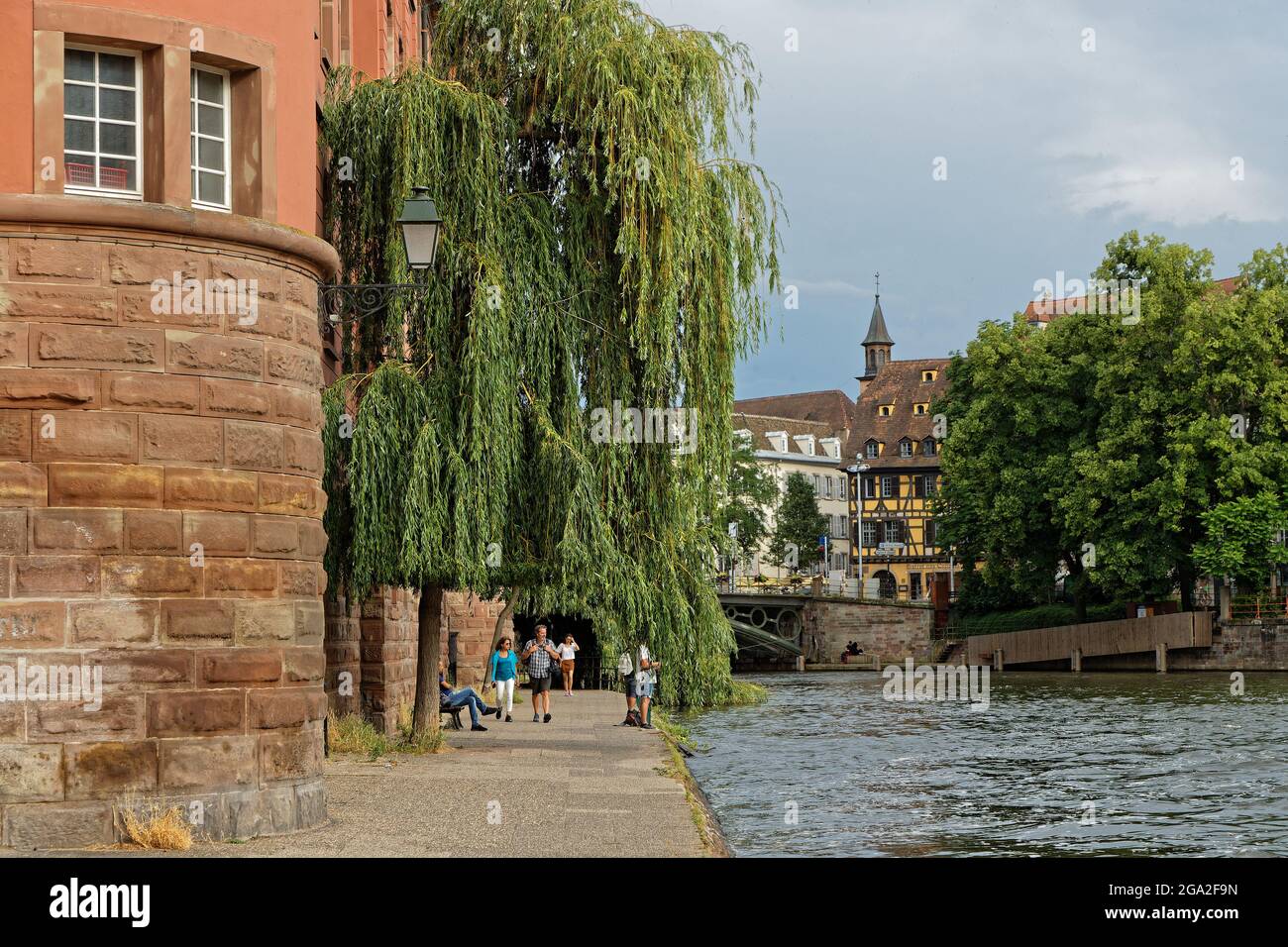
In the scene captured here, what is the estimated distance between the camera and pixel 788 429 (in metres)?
115

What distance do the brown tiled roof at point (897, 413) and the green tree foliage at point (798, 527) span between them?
22.3ft

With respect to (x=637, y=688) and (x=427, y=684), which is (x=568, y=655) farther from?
(x=427, y=684)

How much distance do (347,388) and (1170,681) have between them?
37.2m

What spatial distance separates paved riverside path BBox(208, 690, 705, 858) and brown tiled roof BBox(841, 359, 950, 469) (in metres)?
79.8

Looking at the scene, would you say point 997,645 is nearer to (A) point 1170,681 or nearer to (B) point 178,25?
(A) point 1170,681

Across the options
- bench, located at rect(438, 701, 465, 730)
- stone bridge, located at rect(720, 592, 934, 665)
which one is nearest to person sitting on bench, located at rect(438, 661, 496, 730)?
bench, located at rect(438, 701, 465, 730)

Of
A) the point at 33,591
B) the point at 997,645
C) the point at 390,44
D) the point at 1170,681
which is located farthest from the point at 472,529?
the point at 997,645

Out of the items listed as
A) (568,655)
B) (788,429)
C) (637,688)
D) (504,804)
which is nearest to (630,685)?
(637,688)

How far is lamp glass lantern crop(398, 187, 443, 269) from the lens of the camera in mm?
15234

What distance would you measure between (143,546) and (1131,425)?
4687 cm

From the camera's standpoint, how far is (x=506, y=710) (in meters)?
27.4

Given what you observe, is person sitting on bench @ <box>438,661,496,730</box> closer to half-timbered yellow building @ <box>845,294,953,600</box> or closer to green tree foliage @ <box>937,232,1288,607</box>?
green tree foliage @ <box>937,232,1288,607</box>

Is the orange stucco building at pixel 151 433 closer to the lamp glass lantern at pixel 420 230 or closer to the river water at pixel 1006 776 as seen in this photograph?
the lamp glass lantern at pixel 420 230

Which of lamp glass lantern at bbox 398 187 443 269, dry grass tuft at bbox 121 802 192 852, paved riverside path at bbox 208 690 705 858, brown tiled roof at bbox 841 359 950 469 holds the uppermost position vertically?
brown tiled roof at bbox 841 359 950 469
